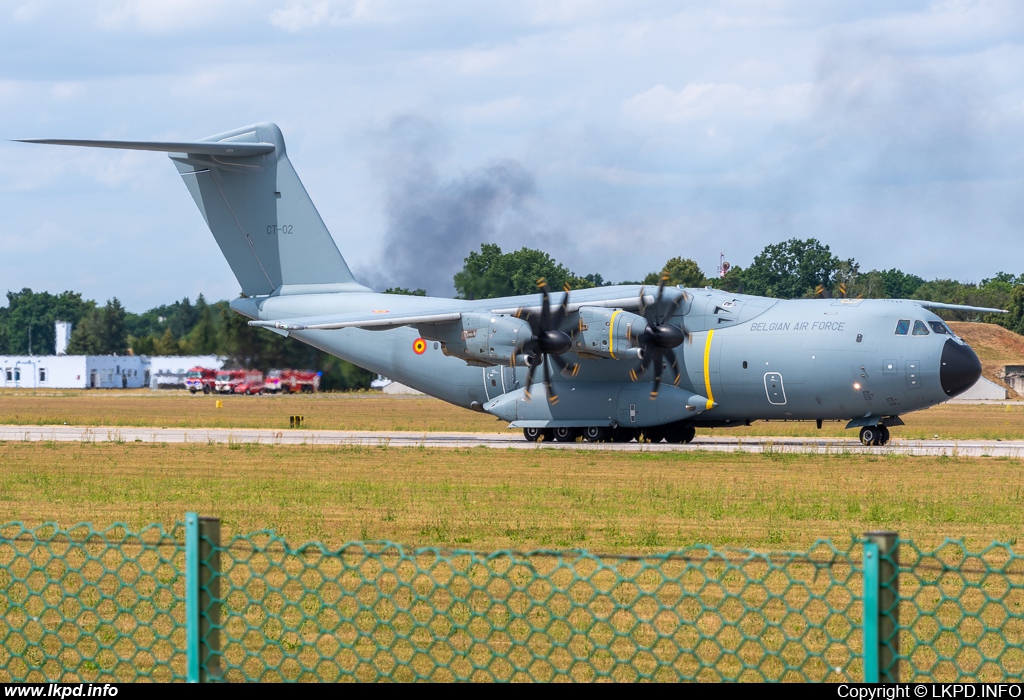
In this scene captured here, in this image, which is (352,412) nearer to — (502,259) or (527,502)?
(502,259)

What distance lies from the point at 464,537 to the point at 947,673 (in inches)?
296

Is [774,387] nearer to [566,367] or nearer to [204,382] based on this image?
[566,367]

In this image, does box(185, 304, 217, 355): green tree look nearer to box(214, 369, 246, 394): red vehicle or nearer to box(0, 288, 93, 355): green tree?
box(214, 369, 246, 394): red vehicle

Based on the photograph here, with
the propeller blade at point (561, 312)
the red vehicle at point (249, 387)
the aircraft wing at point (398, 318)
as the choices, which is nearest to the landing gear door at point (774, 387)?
the aircraft wing at point (398, 318)

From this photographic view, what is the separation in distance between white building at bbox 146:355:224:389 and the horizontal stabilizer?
7304 cm

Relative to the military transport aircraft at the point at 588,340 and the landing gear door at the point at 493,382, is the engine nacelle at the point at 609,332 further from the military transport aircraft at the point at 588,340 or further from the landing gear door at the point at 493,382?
the landing gear door at the point at 493,382

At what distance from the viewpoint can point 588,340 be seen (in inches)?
1198

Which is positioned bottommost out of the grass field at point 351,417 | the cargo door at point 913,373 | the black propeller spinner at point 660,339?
the grass field at point 351,417

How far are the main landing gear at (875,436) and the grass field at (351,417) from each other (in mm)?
6030

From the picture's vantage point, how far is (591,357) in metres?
31.3

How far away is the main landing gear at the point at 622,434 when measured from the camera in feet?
109

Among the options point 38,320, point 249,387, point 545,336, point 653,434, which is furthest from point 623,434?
point 38,320

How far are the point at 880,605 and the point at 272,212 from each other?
107 ft
